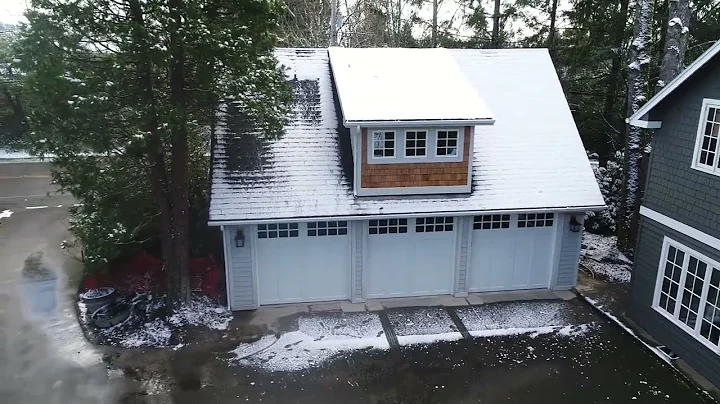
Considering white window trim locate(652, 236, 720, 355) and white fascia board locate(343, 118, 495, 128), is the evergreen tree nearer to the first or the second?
white fascia board locate(343, 118, 495, 128)

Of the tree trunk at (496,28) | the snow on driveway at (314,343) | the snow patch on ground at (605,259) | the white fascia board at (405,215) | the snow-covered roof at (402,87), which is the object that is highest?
the tree trunk at (496,28)

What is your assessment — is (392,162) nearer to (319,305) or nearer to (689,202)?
(319,305)

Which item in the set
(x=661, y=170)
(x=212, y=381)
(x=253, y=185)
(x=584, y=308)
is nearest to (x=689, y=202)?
(x=661, y=170)

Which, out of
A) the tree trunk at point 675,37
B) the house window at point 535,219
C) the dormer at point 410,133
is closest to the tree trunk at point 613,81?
the tree trunk at point 675,37

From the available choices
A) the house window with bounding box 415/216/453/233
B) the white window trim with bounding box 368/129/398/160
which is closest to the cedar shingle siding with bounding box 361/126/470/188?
the white window trim with bounding box 368/129/398/160

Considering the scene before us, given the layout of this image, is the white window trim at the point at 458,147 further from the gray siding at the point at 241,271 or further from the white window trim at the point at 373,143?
the gray siding at the point at 241,271

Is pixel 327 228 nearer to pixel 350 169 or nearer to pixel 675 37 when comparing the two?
pixel 350 169
